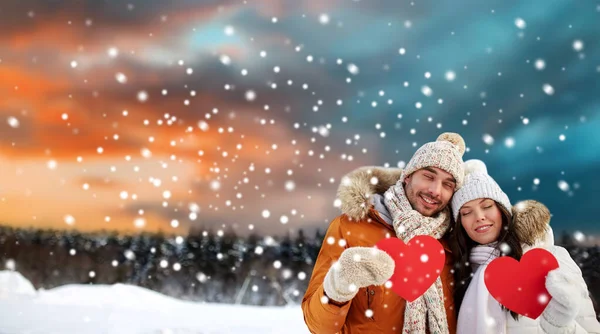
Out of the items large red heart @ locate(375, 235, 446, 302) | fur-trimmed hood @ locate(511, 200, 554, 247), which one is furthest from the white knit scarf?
large red heart @ locate(375, 235, 446, 302)

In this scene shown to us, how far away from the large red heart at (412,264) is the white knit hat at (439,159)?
0.57 metres

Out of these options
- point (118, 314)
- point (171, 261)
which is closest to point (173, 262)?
point (171, 261)

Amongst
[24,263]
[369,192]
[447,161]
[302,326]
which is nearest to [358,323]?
[369,192]

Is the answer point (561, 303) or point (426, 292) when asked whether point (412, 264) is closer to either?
point (426, 292)

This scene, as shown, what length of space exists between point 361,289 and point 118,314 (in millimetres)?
7323

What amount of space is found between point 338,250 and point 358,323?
1.36 feet

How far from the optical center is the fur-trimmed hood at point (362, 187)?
2.72 meters

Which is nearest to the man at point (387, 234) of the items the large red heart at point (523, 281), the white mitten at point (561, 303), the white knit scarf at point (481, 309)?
the white knit scarf at point (481, 309)

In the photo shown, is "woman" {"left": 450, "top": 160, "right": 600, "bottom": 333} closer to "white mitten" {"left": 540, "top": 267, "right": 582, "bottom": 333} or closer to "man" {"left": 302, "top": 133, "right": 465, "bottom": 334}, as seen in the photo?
"man" {"left": 302, "top": 133, "right": 465, "bottom": 334}

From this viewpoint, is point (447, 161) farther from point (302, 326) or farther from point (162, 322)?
point (162, 322)

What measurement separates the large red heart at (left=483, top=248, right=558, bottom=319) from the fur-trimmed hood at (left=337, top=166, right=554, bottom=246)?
1.22ft

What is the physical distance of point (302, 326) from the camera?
26.2ft

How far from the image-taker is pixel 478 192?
9.43 ft

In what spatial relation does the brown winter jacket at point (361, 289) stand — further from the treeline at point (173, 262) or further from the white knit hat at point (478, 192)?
the treeline at point (173, 262)
